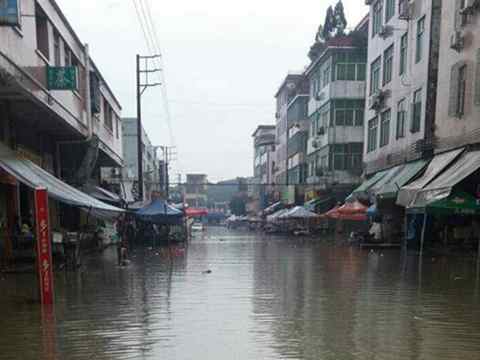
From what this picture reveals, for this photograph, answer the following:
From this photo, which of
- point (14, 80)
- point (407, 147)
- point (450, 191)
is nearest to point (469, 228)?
point (450, 191)

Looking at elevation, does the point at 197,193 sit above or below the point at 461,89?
below

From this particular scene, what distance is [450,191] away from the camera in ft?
42.2

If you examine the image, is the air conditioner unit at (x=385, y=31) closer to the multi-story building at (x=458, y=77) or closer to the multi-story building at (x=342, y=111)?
the multi-story building at (x=458, y=77)

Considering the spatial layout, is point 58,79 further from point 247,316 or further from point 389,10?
point 389,10

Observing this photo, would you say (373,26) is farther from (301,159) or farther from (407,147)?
(301,159)

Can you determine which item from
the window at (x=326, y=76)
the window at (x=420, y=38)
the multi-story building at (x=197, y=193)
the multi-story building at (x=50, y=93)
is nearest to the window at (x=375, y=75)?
the window at (x=420, y=38)

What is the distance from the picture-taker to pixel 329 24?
3375 cm

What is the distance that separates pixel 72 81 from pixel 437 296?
427 inches

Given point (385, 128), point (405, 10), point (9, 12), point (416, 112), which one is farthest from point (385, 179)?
point (9, 12)

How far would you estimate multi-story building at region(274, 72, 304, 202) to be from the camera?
52194 mm

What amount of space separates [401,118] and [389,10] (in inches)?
263

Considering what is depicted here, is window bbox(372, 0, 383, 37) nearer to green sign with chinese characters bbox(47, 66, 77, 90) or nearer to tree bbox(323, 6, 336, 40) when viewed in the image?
tree bbox(323, 6, 336, 40)

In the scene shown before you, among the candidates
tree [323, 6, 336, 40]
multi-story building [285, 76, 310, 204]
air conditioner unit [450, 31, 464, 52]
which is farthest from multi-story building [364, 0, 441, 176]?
multi-story building [285, 76, 310, 204]

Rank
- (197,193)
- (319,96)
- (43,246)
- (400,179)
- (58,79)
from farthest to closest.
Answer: (197,193) < (319,96) < (400,179) < (58,79) < (43,246)
